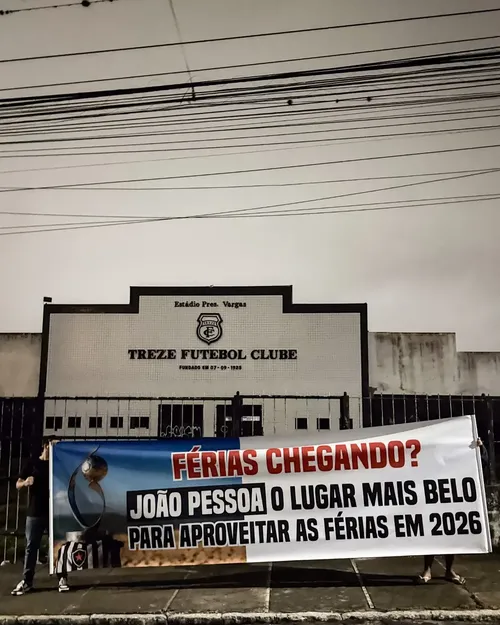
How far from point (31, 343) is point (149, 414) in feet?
19.6

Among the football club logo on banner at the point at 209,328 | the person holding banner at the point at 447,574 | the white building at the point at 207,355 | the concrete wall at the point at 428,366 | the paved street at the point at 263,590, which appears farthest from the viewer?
the concrete wall at the point at 428,366

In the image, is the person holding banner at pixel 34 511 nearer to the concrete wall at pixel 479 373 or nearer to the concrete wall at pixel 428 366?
the concrete wall at pixel 428 366

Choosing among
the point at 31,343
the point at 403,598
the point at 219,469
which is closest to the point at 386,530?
the point at 403,598

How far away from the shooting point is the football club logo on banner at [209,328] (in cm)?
2133

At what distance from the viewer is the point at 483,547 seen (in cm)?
652

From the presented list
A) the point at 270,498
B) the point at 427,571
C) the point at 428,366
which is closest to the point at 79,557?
the point at 270,498

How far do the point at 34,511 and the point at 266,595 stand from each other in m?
2.91

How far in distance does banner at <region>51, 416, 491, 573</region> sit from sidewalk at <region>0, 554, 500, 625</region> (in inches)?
14.7

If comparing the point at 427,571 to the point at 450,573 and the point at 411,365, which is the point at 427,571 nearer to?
the point at 450,573

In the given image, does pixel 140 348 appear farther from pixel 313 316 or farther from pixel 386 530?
pixel 386 530

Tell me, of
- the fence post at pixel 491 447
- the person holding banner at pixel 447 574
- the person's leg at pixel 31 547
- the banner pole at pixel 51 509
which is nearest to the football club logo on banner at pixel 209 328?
the fence post at pixel 491 447

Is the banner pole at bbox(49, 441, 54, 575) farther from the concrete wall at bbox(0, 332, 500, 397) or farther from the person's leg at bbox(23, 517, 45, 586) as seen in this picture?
the concrete wall at bbox(0, 332, 500, 397)

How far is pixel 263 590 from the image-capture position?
6586 mm

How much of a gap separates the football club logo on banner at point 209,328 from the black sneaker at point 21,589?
14.8m
